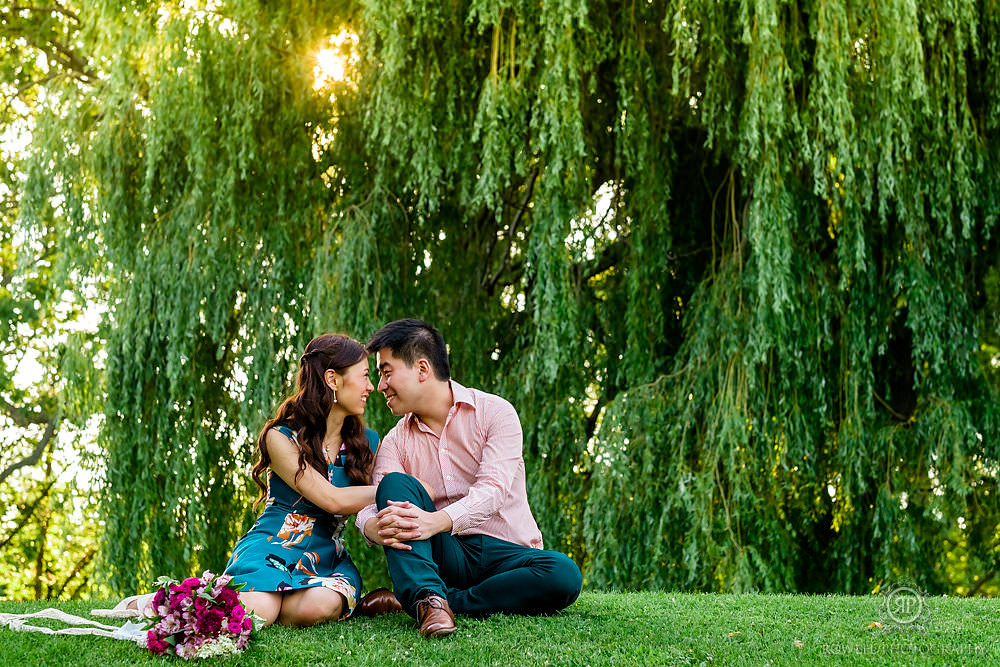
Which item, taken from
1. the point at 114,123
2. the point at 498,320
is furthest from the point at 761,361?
the point at 114,123

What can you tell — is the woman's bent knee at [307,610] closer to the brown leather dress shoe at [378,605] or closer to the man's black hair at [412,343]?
the brown leather dress shoe at [378,605]

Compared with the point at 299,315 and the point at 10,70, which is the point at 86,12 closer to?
the point at 299,315

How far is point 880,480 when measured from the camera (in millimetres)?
6215

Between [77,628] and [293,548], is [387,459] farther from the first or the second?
[77,628]

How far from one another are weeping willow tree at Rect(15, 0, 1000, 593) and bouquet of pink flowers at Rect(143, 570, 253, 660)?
3.31 meters

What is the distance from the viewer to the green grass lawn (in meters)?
3.20

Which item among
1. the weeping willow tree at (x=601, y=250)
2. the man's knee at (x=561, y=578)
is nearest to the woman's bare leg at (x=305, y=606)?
the man's knee at (x=561, y=578)

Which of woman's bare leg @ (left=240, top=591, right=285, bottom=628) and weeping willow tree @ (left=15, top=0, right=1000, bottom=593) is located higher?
weeping willow tree @ (left=15, top=0, right=1000, bottom=593)

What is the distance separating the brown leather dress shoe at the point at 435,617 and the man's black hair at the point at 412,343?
863 mm

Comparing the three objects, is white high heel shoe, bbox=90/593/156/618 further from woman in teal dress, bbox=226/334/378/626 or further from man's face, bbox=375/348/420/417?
man's face, bbox=375/348/420/417

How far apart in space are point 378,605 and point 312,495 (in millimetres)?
546

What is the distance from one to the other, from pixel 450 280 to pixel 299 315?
1.08 m

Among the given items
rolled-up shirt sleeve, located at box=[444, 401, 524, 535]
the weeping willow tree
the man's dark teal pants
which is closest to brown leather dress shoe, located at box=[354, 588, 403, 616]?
the man's dark teal pants

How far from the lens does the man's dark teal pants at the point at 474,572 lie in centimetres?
356
